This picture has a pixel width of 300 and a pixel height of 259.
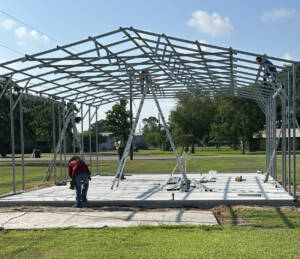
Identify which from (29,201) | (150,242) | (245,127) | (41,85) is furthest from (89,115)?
(245,127)

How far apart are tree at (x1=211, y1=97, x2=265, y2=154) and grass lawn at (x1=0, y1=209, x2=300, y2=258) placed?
128ft

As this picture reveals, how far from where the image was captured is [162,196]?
1010cm

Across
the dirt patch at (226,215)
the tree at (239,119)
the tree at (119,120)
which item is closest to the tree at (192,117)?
the tree at (239,119)

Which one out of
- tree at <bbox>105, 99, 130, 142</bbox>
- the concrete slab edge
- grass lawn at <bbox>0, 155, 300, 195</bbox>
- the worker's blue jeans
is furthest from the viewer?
tree at <bbox>105, 99, 130, 142</bbox>

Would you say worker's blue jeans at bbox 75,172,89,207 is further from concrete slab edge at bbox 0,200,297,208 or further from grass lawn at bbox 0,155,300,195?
grass lawn at bbox 0,155,300,195

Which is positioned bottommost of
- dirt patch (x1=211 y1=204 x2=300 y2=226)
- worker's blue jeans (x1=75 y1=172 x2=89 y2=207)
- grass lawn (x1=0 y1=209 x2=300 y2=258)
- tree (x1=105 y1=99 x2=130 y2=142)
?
dirt patch (x1=211 y1=204 x2=300 y2=226)

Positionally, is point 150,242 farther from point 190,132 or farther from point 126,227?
point 190,132

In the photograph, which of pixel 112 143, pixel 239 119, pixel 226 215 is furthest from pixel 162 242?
pixel 112 143

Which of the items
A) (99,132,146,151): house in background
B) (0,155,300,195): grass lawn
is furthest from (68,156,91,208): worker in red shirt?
(99,132,146,151): house in background

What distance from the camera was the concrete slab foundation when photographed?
30.3ft

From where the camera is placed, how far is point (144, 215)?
8172mm

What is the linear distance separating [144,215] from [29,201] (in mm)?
3263

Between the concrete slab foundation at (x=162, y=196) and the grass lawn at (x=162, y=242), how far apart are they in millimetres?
2035

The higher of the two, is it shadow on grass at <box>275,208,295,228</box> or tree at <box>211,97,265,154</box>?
tree at <box>211,97,265,154</box>
